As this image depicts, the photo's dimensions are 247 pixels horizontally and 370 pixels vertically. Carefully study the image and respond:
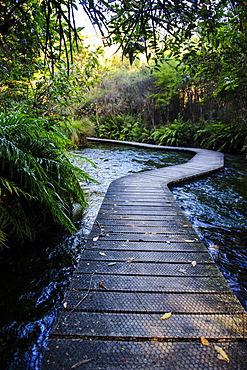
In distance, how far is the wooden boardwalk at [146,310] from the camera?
3.19 feet

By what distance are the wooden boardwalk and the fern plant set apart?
0.63m

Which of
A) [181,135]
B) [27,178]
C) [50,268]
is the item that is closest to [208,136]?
[181,135]

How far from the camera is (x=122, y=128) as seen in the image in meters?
16.8

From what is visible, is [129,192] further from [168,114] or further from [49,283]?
[168,114]

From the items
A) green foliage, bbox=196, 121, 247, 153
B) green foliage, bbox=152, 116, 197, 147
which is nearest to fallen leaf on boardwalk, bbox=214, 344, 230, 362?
green foliage, bbox=196, 121, 247, 153

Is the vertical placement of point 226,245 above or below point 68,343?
below

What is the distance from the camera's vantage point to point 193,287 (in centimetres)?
143

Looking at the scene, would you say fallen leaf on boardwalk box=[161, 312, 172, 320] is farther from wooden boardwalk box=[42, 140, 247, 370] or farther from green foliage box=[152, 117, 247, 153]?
green foliage box=[152, 117, 247, 153]

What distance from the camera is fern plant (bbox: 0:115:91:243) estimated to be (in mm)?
1933

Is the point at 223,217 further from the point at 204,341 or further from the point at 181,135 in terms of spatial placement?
the point at 181,135

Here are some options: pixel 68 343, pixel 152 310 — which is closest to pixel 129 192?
pixel 152 310

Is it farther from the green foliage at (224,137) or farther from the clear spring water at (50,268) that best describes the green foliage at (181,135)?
the clear spring water at (50,268)

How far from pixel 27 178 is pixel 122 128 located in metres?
15.4

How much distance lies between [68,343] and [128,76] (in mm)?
17564
